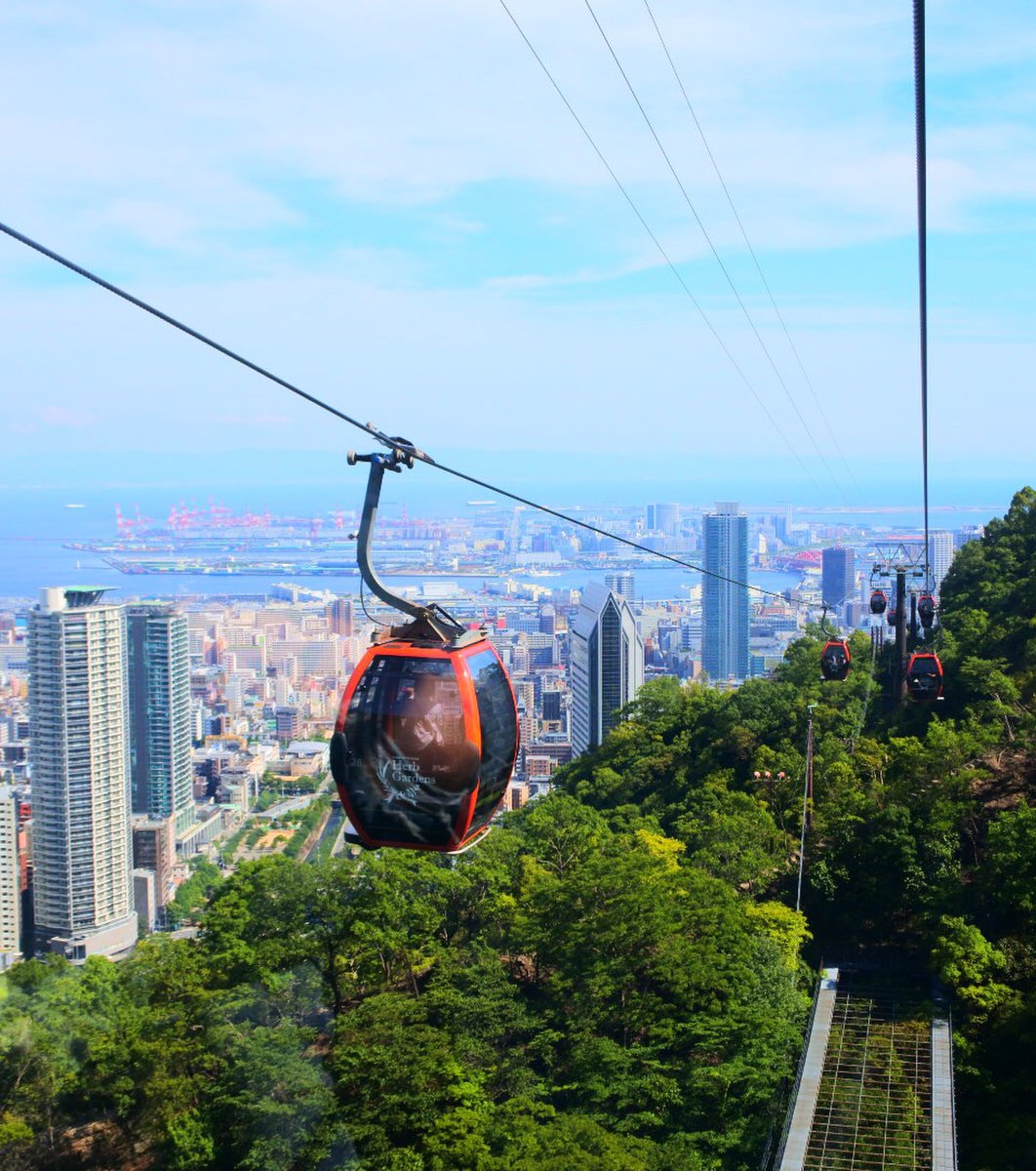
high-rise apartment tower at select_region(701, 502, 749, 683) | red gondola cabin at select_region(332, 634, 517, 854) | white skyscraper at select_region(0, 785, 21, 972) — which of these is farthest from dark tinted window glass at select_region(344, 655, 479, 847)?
high-rise apartment tower at select_region(701, 502, 749, 683)

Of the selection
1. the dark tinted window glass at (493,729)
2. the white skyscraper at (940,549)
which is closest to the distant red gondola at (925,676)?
the dark tinted window glass at (493,729)

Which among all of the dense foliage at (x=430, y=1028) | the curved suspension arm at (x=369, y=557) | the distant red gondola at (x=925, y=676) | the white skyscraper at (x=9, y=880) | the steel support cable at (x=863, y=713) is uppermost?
the curved suspension arm at (x=369, y=557)

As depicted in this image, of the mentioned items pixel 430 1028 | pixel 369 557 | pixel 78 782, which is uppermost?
pixel 369 557

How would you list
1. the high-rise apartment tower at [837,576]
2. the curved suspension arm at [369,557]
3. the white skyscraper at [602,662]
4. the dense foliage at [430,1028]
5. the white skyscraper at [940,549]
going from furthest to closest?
1. the high-rise apartment tower at [837,576]
2. the white skyscraper at [940,549]
3. the white skyscraper at [602,662]
4. the dense foliage at [430,1028]
5. the curved suspension arm at [369,557]

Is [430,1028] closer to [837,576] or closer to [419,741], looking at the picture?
[419,741]

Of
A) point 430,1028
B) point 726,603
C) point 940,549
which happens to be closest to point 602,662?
point 940,549

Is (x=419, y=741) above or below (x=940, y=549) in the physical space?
below

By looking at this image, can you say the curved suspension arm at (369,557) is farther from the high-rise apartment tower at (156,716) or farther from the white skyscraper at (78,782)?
the high-rise apartment tower at (156,716)

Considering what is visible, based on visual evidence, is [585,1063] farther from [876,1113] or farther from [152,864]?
[152,864]
